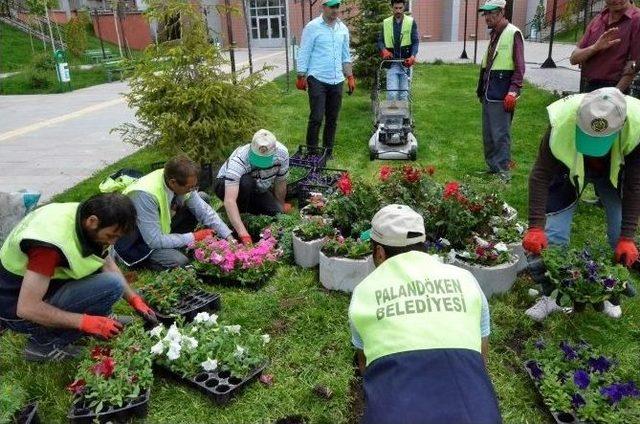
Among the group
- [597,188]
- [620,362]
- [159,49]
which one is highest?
[159,49]

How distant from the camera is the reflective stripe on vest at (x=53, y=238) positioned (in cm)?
254

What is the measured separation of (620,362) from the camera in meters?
2.93

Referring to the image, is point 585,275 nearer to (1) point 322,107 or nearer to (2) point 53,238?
(2) point 53,238

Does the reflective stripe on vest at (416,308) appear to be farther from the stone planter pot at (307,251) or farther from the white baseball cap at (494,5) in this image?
the white baseball cap at (494,5)

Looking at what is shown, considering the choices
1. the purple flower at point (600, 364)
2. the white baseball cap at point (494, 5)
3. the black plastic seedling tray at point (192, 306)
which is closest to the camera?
the purple flower at point (600, 364)

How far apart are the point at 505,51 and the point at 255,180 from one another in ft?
9.64

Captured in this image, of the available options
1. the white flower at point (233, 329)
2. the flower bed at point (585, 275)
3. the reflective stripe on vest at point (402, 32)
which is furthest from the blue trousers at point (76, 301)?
the reflective stripe on vest at point (402, 32)

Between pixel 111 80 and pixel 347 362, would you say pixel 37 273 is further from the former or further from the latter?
pixel 111 80

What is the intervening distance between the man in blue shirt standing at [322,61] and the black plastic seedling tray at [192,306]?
3390mm

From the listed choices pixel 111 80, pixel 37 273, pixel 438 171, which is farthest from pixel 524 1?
pixel 37 273

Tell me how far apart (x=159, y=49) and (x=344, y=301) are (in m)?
3.55

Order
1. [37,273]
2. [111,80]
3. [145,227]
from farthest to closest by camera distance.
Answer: [111,80] < [145,227] < [37,273]

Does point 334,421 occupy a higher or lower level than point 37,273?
lower

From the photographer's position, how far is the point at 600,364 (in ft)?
8.73
